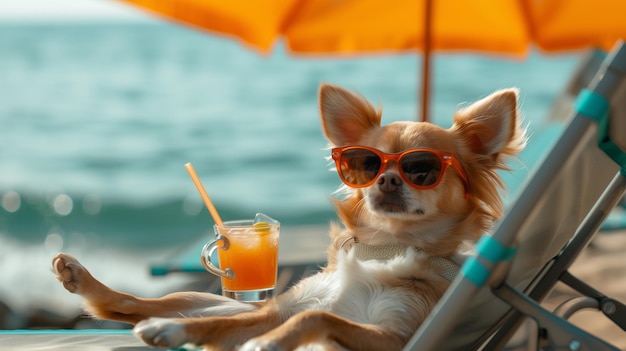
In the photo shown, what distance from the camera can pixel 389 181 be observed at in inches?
94.5

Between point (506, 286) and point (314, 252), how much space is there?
3.43 metres

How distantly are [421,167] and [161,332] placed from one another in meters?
0.94

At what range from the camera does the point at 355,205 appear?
2.64m

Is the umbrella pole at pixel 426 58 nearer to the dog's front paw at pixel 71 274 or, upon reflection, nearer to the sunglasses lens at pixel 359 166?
the sunglasses lens at pixel 359 166

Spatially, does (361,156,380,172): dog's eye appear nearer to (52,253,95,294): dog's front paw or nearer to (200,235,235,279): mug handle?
(200,235,235,279): mug handle

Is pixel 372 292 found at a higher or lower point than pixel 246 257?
lower

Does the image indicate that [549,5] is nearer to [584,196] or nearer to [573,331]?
[584,196]

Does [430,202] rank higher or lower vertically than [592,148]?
lower

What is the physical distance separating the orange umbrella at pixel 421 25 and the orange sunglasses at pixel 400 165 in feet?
7.48

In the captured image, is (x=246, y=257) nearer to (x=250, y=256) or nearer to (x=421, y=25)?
(x=250, y=256)

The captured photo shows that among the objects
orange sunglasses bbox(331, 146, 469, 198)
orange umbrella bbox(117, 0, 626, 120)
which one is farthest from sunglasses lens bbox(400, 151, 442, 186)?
orange umbrella bbox(117, 0, 626, 120)

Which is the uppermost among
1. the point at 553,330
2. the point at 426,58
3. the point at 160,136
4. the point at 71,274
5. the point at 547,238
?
the point at 426,58

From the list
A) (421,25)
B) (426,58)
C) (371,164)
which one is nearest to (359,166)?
(371,164)

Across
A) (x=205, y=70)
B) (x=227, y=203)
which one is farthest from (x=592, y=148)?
(x=205, y=70)
